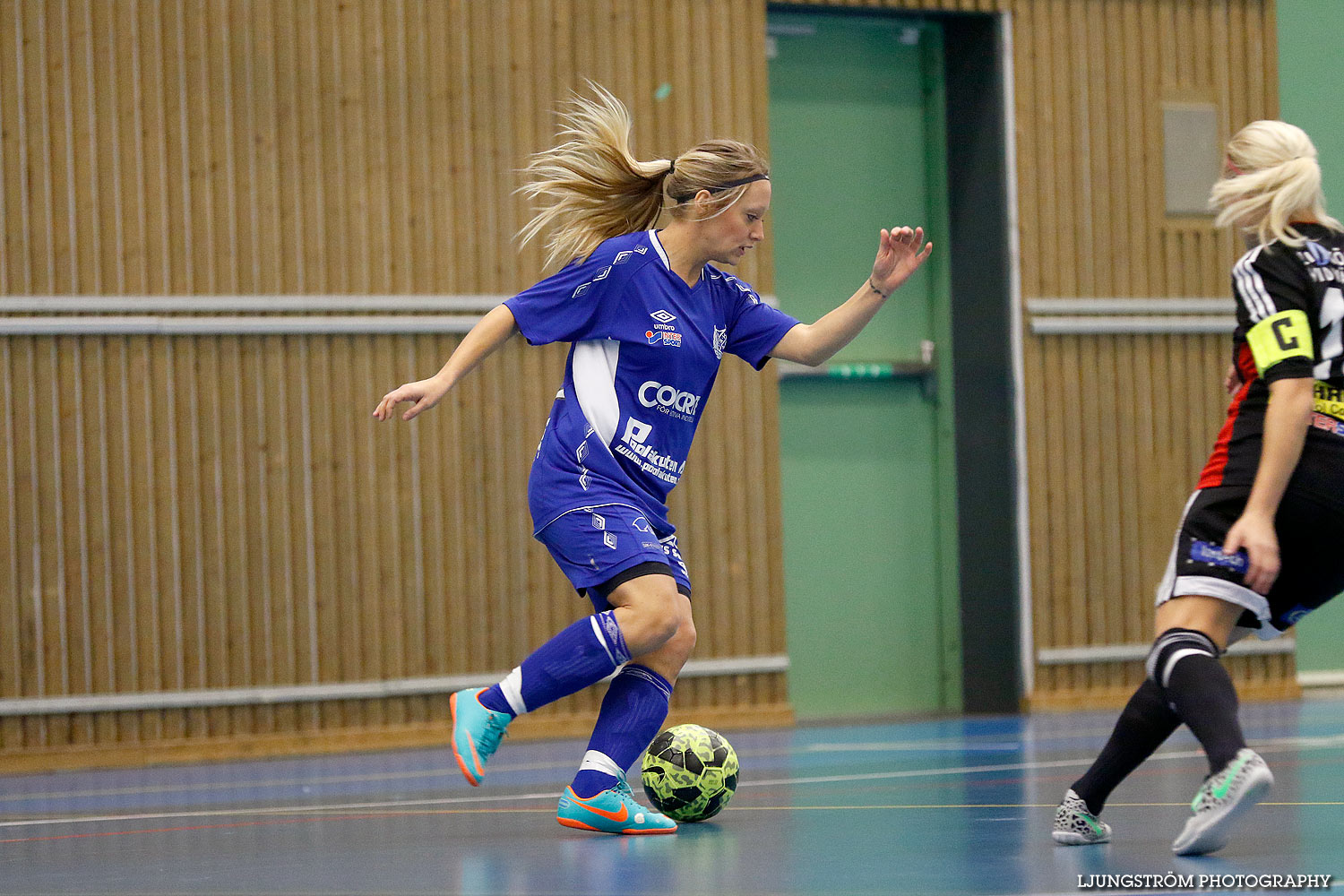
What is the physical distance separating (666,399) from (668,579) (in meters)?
0.51

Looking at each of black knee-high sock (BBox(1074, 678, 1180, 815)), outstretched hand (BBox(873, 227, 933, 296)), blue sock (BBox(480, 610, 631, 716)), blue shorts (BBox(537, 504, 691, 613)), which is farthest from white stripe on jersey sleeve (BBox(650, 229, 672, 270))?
black knee-high sock (BBox(1074, 678, 1180, 815))

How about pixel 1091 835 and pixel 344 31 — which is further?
pixel 344 31

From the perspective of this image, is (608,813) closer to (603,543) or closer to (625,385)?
(603,543)

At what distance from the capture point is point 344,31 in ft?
27.1

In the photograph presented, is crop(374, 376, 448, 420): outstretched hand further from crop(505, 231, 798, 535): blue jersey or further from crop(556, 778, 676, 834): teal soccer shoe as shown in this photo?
crop(556, 778, 676, 834): teal soccer shoe

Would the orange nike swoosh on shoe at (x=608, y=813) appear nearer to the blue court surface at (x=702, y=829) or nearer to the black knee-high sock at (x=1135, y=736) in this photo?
the blue court surface at (x=702, y=829)

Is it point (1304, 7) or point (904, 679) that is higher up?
point (1304, 7)

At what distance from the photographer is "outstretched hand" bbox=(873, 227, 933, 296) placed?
4254 millimetres

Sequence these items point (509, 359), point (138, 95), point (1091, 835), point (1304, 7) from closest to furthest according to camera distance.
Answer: point (1091, 835)
point (138, 95)
point (509, 359)
point (1304, 7)

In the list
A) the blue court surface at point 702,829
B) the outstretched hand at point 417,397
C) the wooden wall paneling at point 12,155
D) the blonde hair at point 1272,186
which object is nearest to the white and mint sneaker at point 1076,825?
the blue court surface at point 702,829

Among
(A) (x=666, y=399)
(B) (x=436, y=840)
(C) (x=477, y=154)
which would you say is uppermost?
(C) (x=477, y=154)

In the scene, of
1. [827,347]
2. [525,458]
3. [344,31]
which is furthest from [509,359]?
[827,347]

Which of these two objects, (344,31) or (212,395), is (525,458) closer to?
(212,395)

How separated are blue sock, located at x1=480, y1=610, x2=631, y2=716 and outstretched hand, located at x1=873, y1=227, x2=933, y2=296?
125 centimetres
